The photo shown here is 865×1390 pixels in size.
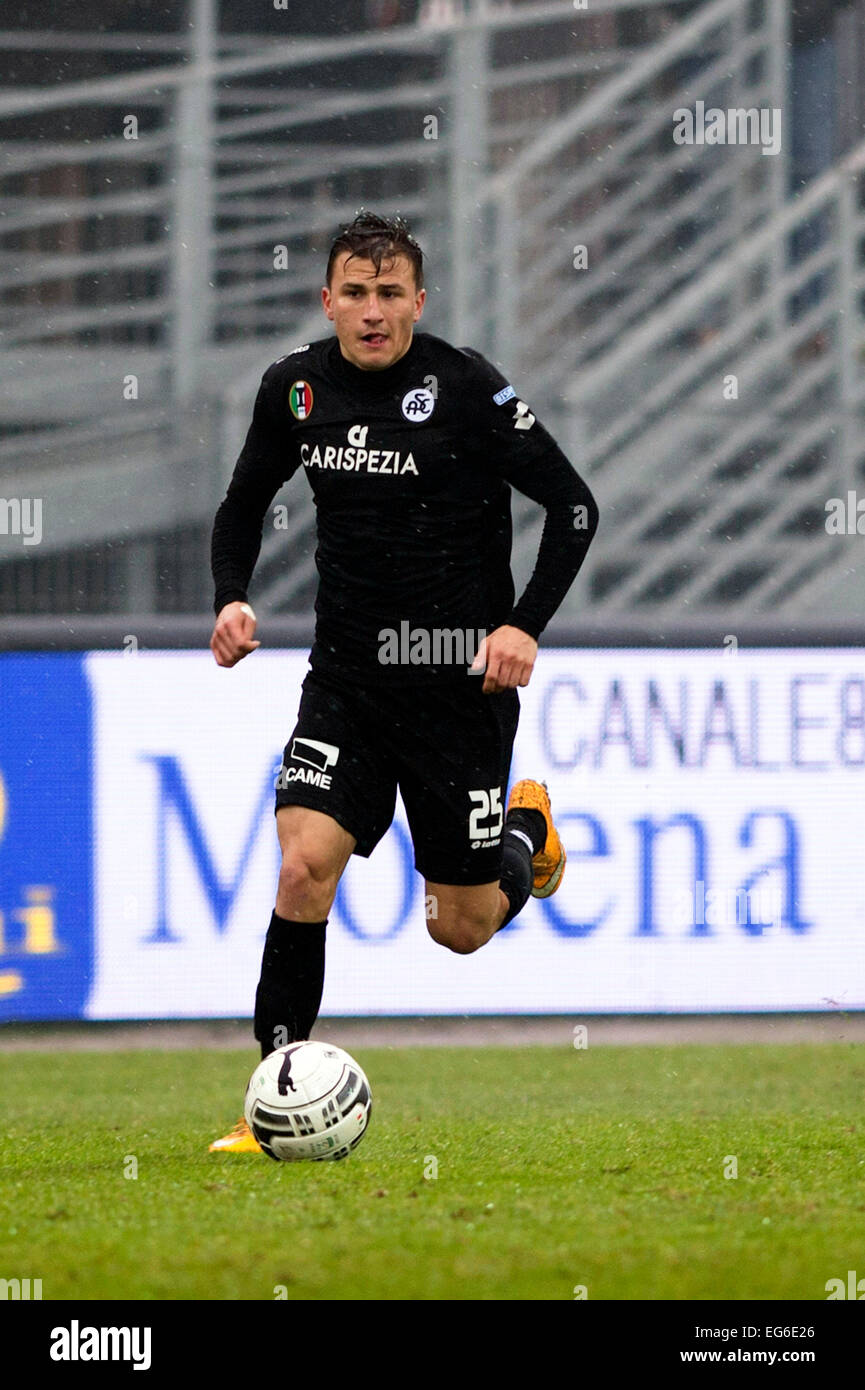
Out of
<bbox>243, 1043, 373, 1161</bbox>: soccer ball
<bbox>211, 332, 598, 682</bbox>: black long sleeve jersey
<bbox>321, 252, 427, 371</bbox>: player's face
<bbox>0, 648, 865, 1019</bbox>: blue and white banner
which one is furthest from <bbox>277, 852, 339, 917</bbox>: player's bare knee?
<bbox>0, 648, 865, 1019</bbox>: blue and white banner

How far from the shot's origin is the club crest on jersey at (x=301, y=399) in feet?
16.1

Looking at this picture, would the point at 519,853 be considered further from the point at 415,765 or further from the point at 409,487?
the point at 409,487

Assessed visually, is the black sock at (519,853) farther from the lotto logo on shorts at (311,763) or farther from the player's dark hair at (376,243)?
the player's dark hair at (376,243)

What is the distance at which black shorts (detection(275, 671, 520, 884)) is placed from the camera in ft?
15.7

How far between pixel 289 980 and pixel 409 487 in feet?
3.66

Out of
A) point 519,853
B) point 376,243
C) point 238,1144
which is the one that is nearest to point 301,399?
point 376,243

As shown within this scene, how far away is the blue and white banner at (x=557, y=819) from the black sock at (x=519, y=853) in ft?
6.24

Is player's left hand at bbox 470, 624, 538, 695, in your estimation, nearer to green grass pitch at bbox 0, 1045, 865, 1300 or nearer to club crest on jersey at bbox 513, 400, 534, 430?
club crest on jersey at bbox 513, 400, 534, 430

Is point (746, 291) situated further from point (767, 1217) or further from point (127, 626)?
point (767, 1217)

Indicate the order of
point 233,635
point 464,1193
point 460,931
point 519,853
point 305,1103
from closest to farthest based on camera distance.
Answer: point 464,1193 → point 305,1103 → point 233,635 → point 460,931 → point 519,853

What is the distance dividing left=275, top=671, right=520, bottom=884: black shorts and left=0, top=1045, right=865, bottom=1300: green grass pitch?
717 millimetres

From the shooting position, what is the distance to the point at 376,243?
15.4 feet

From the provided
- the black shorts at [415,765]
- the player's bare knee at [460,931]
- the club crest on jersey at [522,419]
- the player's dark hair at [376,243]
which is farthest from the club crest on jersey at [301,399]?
the player's bare knee at [460,931]
